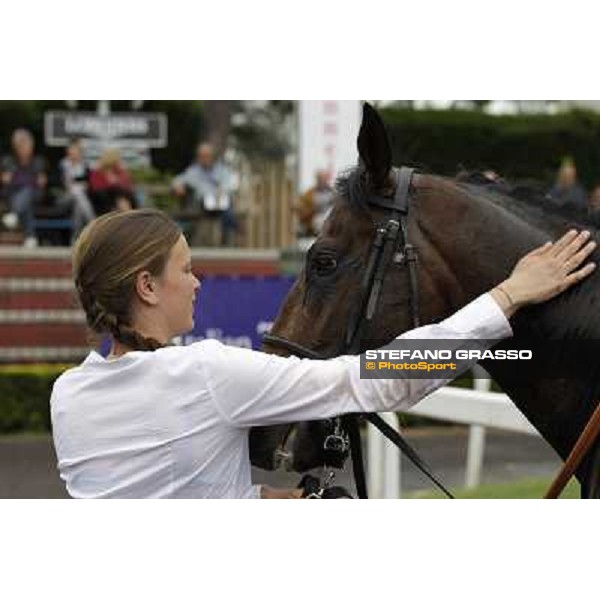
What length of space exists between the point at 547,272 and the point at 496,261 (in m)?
0.36

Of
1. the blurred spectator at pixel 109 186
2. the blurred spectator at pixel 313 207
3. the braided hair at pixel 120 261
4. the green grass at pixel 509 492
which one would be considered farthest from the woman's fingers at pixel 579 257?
the blurred spectator at pixel 109 186

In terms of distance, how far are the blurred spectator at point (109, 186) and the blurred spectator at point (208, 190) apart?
2.39ft

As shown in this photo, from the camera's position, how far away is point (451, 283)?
2912 millimetres

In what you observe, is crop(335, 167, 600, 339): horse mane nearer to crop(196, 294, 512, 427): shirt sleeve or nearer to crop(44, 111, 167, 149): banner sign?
crop(196, 294, 512, 427): shirt sleeve

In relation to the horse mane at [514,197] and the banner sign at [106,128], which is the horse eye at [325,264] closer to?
the horse mane at [514,197]

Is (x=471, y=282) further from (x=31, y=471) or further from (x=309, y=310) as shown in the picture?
(x=31, y=471)

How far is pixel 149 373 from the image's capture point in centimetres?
220

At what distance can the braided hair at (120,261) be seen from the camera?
222 centimetres

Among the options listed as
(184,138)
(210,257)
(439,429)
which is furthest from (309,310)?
(184,138)

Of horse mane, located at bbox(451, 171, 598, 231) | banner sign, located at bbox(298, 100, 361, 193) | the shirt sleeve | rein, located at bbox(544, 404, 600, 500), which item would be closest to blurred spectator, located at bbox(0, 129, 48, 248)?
banner sign, located at bbox(298, 100, 361, 193)

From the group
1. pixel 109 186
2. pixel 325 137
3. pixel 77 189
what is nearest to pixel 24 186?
pixel 77 189

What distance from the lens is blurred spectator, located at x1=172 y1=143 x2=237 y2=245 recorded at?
12.0 metres

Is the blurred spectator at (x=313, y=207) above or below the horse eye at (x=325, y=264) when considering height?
below

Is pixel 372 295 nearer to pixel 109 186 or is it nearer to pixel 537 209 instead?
pixel 537 209
